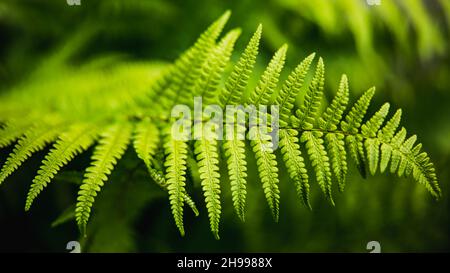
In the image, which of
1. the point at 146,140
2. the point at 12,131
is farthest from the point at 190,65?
the point at 12,131

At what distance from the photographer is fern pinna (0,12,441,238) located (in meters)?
0.82

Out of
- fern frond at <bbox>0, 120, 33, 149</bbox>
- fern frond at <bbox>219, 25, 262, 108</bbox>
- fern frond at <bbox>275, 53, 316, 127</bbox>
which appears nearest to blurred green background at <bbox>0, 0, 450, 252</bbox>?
fern frond at <bbox>0, 120, 33, 149</bbox>

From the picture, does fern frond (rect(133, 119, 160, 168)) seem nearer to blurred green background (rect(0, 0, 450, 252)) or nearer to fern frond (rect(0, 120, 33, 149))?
fern frond (rect(0, 120, 33, 149))

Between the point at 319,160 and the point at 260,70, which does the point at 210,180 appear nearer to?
the point at 319,160

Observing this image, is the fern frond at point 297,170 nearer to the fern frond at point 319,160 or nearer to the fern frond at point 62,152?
the fern frond at point 319,160

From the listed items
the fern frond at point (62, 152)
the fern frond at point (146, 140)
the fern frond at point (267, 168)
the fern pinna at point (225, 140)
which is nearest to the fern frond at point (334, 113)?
the fern pinna at point (225, 140)

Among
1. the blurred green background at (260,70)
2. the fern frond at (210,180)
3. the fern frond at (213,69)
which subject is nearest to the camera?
the fern frond at (210,180)

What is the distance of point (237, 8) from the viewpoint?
161cm

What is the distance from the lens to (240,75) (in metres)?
0.89

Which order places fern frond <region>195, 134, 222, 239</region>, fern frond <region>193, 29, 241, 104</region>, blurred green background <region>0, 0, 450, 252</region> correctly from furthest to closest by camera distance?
blurred green background <region>0, 0, 450, 252</region> < fern frond <region>193, 29, 241, 104</region> < fern frond <region>195, 134, 222, 239</region>

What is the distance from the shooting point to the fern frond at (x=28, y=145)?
2.75 ft

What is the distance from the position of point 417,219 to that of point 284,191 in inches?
18.1
